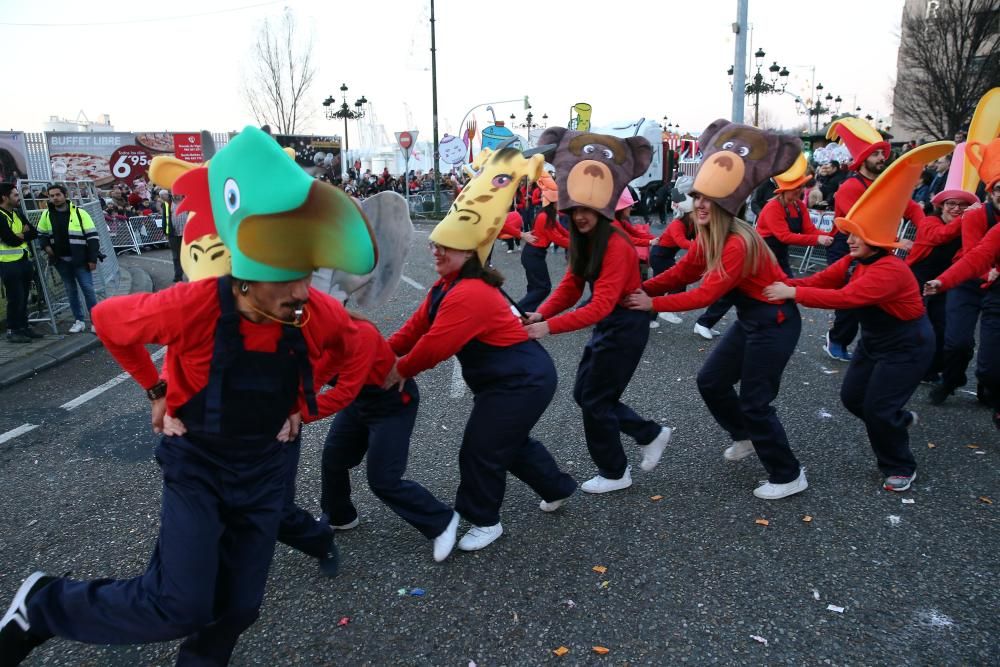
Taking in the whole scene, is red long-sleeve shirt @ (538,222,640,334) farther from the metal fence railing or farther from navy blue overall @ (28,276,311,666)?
the metal fence railing

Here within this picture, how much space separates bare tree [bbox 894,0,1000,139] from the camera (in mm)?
23375

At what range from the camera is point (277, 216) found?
2047 mm

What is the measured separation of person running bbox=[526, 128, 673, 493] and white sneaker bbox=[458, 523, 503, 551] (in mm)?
776

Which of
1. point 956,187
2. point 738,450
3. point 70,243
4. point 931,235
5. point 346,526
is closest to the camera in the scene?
point 346,526

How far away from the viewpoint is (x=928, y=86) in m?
25.2

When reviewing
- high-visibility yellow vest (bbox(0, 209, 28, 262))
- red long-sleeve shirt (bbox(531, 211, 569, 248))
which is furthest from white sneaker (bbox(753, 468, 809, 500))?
high-visibility yellow vest (bbox(0, 209, 28, 262))

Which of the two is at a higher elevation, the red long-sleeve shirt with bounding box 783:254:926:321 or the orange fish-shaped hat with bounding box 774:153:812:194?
the orange fish-shaped hat with bounding box 774:153:812:194

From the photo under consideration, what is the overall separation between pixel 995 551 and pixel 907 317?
1297 millimetres

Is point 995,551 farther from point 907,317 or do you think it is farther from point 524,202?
point 524,202

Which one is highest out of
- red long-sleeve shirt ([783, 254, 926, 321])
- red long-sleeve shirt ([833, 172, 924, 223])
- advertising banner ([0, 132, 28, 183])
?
advertising banner ([0, 132, 28, 183])

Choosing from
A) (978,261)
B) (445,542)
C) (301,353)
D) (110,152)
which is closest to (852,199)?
(978,261)

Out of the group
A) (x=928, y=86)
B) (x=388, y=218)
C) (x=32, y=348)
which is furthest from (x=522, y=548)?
(x=928, y=86)

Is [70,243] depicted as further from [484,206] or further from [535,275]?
[484,206]

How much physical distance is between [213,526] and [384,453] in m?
0.99
